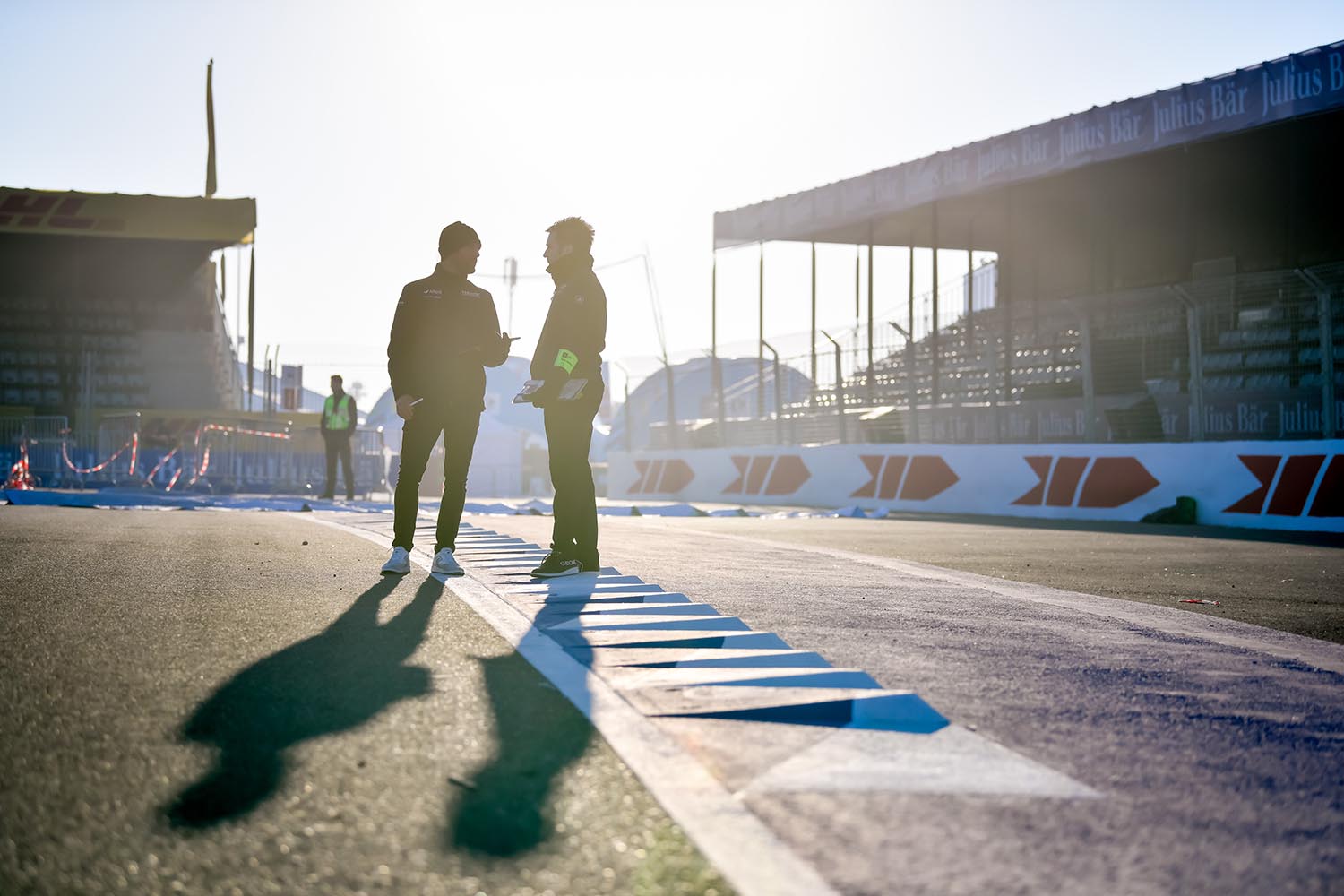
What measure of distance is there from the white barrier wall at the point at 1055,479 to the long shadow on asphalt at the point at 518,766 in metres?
13.0

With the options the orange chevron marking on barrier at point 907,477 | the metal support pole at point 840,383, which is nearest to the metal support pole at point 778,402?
the metal support pole at point 840,383

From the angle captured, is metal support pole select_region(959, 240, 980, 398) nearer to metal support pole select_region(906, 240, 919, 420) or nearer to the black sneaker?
metal support pole select_region(906, 240, 919, 420)

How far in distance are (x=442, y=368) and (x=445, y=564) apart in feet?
3.16

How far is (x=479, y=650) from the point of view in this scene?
3.98 meters

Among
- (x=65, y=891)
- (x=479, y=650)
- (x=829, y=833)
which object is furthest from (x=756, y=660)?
(x=65, y=891)

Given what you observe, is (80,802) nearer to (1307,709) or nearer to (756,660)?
(756,660)

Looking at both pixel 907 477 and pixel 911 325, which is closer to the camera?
pixel 907 477

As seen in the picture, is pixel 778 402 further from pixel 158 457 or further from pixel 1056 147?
pixel 158 457

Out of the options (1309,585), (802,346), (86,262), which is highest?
(86,262)

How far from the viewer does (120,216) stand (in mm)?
33500

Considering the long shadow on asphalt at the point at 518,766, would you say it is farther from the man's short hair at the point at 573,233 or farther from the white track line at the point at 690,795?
the man's short hair at the point at 573,233

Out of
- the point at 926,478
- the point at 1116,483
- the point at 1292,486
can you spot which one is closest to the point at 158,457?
the point at 926,478

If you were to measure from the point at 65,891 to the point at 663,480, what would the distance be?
25369 millimetres

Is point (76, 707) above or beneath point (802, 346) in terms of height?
beneath
